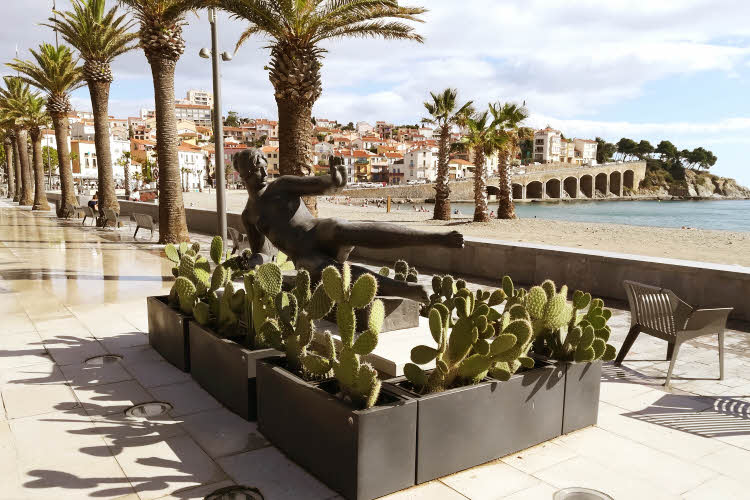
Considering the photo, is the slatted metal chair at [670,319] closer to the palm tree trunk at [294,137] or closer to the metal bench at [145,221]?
the palm tree trunk at [294,137]

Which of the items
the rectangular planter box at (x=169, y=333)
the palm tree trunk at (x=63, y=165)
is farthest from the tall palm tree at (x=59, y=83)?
the rectangular planter box at (x=169, y=333)

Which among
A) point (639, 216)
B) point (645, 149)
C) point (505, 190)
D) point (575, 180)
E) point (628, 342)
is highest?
point (645, 149)

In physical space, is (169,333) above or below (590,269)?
below

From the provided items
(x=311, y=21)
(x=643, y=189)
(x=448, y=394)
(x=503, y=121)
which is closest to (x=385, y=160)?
(x=643, y=189)

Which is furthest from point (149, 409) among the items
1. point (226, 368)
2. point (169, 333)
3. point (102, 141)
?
point (102, 141)

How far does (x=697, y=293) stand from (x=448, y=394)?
537cm

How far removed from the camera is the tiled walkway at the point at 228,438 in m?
3.00

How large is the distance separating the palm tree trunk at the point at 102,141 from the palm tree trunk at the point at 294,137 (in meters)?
12.2

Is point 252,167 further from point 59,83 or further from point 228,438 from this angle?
point 59,83

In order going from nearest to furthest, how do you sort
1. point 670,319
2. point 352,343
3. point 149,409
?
point 352,343 < point 149,409 < point 670,319

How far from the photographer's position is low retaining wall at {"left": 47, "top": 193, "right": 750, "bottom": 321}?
6746 mm

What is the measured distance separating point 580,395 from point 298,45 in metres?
9.29

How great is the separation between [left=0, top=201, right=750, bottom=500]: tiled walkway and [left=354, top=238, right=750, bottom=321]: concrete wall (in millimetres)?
813

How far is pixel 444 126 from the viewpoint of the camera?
32.3m
